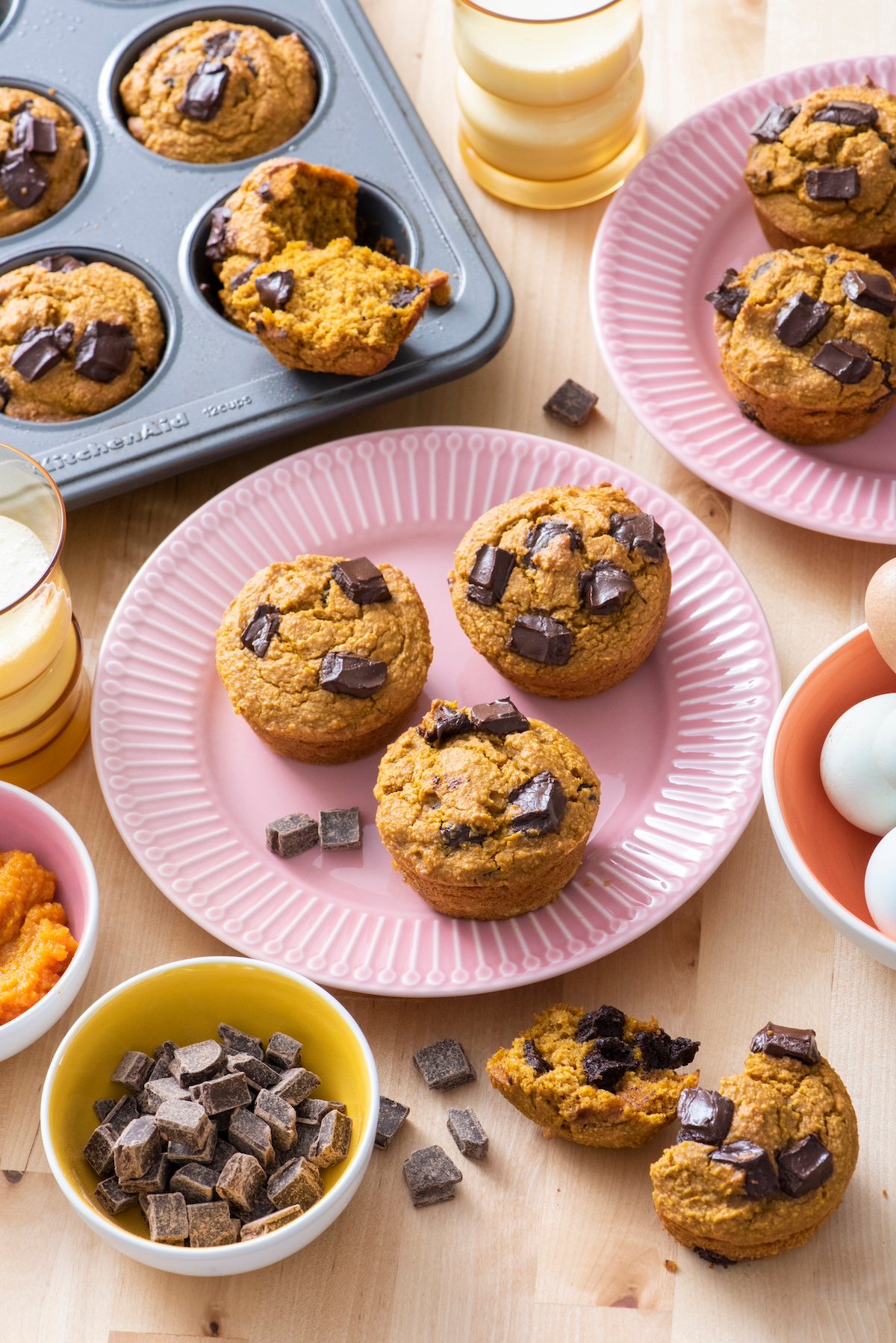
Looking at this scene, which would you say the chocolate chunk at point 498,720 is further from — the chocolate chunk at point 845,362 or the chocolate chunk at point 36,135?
the chocolate chunk at point 36,135

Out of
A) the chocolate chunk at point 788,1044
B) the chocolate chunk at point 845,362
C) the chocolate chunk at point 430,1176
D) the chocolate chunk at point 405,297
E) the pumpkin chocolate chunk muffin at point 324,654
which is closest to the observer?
the chocolate chunk at point 788,1044

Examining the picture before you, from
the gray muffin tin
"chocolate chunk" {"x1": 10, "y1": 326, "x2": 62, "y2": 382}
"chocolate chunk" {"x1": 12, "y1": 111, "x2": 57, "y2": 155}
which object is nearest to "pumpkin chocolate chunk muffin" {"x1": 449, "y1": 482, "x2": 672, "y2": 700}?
the gray muffin tin

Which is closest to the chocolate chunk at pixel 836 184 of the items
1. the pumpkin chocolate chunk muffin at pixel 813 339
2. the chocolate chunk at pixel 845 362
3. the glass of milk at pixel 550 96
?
the pumpkin chocolate chunk muffin at pixel 813 339

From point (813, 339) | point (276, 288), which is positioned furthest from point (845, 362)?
point (276, 288)

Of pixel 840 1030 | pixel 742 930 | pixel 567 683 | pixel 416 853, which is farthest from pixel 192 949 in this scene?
pixel 840 1030

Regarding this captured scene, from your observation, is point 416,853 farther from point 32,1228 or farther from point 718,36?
point 718,36
